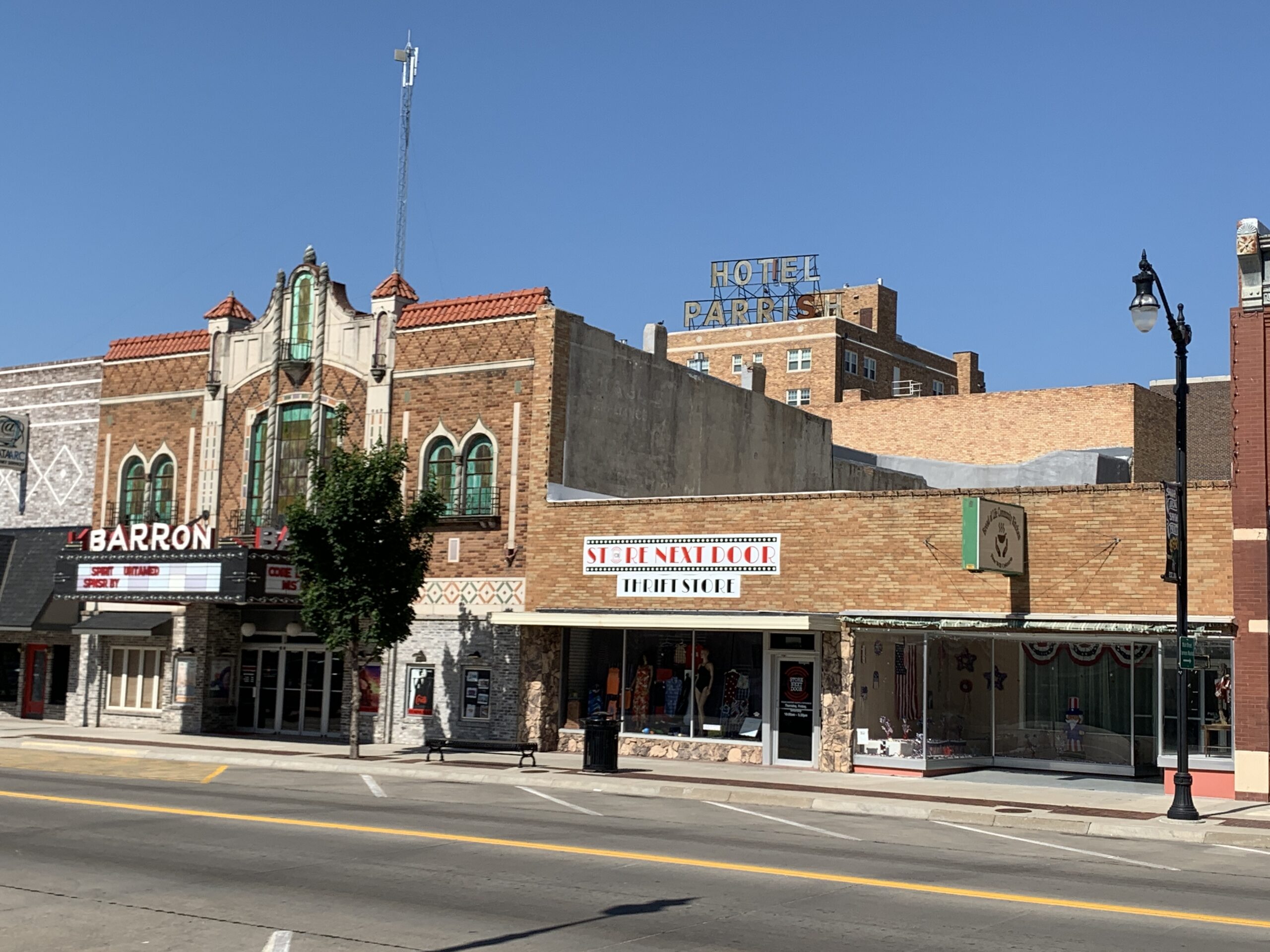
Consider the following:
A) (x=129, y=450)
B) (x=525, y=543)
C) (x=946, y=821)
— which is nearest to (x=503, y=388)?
(x=525, y=543)

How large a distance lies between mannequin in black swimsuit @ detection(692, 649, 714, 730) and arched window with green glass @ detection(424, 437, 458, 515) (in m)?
7.13

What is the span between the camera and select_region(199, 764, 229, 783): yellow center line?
83.6 feet

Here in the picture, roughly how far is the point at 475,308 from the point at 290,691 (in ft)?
35.4

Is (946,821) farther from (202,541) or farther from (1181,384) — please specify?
(202,541)

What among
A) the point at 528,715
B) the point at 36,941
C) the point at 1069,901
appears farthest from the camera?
the point at 528,715

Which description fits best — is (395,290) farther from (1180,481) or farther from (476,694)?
(1180,481)

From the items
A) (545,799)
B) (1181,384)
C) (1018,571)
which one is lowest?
(545,799)

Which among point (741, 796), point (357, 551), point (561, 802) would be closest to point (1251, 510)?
point (741, 796)

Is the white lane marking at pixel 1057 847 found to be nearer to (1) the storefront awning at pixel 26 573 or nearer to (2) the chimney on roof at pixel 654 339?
(2) the chimney on roof at pixel 654 339

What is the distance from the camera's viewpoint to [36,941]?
1129cm

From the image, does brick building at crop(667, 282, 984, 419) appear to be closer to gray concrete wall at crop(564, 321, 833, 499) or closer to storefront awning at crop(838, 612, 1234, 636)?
gray concrete wall at crop(564, 321, 833, 499)

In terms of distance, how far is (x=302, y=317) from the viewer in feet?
121

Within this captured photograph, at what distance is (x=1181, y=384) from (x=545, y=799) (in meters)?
11.9

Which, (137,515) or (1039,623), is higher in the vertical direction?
(137,515)
